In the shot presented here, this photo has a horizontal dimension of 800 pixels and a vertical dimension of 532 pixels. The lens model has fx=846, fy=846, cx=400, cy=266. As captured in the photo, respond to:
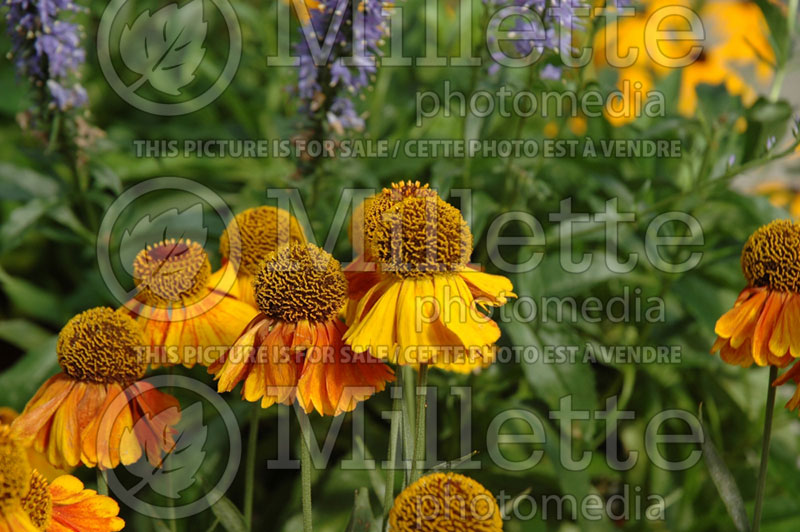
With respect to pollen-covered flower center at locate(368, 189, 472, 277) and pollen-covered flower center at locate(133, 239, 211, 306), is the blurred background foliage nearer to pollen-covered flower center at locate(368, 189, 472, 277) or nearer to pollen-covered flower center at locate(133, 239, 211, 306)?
pollen-covered flower center at locate(133, 239, 211, 306)

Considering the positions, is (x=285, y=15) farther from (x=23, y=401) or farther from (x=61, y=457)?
(x=61, y=457)

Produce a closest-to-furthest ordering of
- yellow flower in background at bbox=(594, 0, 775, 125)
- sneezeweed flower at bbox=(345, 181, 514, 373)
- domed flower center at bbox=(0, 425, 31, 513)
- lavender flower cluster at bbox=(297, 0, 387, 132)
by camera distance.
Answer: domed flower center at bbox=(0, 425, 31, 513) < sneezeweed flower at bbox=(345, 181, 514, 373) < lavender flower cluster at bbox=(297, 0, 387, 132) < yellow flower in background at bbox=(594, 0, 775, 125)

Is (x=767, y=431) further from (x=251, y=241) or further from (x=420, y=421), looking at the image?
(x=251, y=241)

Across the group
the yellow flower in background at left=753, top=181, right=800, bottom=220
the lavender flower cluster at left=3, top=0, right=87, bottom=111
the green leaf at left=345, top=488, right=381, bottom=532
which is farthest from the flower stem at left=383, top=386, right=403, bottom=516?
the yellow flower in background at left=753, top=181, right=800, bottom=220

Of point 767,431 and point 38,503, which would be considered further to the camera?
point 767,431

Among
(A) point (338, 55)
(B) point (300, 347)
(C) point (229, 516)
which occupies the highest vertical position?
(A) point (338, 55)

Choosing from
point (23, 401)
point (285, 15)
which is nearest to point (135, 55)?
point (285, 15)

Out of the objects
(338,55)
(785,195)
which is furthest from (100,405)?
(785,195)

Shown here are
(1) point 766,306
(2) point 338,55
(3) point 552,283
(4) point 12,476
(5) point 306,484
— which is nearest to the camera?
(4) point 12,476
